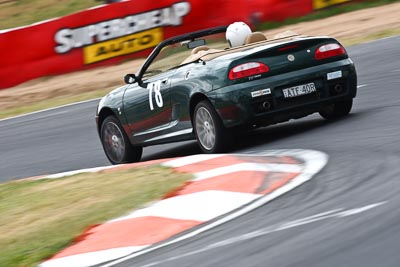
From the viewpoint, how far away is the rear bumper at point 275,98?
33.8 feet

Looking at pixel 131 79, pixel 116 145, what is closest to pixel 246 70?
pixel 131 79

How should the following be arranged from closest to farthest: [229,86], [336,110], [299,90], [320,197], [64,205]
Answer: [320,197] < [64,205] < [229,86] < [299,90] < [336,110]

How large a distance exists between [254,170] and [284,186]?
729 millimetres

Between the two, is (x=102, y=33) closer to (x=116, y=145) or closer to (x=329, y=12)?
(x=329, y=12)

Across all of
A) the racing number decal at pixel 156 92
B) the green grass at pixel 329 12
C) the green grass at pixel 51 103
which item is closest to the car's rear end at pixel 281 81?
the racing number decal at pixel 156 92

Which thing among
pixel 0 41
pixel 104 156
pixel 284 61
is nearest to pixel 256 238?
pixel 284 61

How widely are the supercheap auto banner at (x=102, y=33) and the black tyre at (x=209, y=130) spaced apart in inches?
498

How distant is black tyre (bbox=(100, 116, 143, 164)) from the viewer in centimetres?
1195

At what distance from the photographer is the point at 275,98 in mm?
10391

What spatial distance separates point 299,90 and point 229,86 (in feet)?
2.29

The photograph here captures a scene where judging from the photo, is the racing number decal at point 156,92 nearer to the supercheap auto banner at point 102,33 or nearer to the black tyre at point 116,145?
the black tyre at point 116,145

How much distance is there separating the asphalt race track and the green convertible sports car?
0.33m

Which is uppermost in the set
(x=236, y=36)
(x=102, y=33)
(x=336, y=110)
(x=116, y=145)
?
(x=236, y=36)

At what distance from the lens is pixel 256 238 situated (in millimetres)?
6430
